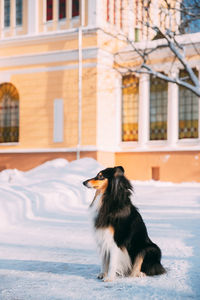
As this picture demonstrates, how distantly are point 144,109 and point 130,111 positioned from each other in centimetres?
79

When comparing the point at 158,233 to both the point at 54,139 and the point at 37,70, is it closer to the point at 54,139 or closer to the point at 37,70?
the point at 54,139

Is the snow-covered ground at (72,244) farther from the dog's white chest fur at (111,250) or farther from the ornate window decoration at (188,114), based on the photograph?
the ornate window decoration at (188,114)

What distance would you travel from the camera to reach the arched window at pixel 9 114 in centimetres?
2286

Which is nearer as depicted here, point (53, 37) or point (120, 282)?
point (120, 282)

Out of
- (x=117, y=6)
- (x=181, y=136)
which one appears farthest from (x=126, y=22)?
(x=181, y=136)

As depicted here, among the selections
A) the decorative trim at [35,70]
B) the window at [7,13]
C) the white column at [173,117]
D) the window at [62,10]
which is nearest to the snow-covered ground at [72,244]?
the white column at [173,117]

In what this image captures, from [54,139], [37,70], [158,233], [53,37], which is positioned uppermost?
[53,37]

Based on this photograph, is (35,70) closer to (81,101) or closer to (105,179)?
(81,101)

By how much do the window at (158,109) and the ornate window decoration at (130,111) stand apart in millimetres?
770

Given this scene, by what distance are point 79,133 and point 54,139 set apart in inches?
53.1

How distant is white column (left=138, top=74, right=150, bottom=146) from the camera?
21484 millimetres

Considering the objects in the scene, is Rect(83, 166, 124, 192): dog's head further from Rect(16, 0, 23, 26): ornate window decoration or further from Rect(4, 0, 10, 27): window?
Rect(4, 0, 10, 27): window

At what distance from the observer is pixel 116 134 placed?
72.2 ft

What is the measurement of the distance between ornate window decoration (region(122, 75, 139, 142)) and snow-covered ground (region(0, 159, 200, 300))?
633 cm
